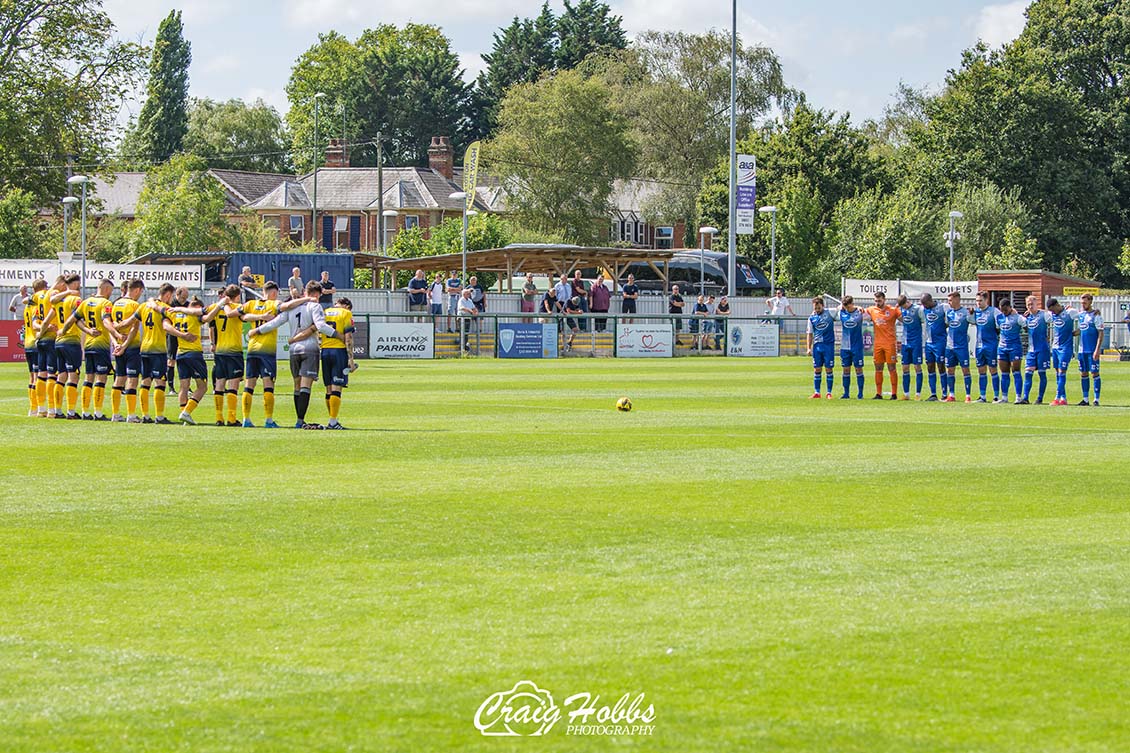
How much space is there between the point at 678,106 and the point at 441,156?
21.6 m

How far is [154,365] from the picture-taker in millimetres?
21062

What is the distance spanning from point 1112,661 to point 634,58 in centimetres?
9541

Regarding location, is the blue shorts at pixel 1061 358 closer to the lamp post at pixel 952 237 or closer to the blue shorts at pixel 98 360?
the blue shorts at pixel 98 360

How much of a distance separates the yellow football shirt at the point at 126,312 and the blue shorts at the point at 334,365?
3149 mm

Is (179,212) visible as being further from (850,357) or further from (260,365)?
(260,365)

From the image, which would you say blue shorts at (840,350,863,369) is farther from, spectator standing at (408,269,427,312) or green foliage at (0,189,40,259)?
green foliage at (0,189,40,259)

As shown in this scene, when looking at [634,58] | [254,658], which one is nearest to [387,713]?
[254,658]

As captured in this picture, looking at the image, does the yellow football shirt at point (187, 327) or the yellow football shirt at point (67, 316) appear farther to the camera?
the yellow football shirt at point (67, 316)

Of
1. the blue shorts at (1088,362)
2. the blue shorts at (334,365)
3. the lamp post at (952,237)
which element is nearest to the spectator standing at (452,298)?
the blue shorts at (1088,362)

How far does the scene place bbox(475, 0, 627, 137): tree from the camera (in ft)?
376

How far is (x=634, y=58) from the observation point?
328ft

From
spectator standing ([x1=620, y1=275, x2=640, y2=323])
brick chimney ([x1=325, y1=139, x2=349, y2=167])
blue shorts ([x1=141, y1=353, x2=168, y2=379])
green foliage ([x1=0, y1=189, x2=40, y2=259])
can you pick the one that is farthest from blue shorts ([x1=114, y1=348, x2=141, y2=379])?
brick chimney ([x1=325, y1=139, x2=349, y2=167])

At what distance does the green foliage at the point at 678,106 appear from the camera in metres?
96.6

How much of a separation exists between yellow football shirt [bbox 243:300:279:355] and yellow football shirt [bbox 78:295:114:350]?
2332 mm
